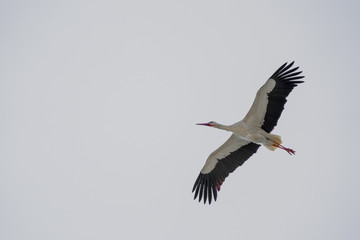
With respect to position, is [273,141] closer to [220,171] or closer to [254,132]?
[254,132]

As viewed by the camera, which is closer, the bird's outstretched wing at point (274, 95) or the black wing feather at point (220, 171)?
the bird's outstretched wing at point (274, 95)

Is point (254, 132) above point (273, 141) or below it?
above

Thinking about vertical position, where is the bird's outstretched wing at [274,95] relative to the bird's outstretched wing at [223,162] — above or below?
above

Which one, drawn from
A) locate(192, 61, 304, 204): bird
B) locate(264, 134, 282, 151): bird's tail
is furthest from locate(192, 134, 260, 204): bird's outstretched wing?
locate(264, 134, 282, 151): bird's tail

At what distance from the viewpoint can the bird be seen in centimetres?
1174

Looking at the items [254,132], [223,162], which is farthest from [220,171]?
[254,132]

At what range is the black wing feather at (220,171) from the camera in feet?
41.5

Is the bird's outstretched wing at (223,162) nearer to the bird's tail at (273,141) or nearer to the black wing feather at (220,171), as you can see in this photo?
the black wing feather at (220,171)

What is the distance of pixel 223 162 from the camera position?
12.9m

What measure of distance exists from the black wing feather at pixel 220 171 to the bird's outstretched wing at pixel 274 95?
1197 mm

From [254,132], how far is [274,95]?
3.84ft

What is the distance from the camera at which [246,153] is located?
1286 centimetres

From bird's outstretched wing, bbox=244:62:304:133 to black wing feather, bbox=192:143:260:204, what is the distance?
1197 millimetres

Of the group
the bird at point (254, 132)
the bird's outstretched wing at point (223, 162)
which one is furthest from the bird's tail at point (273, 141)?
the bird's outstretched wing at point (223, 162)
